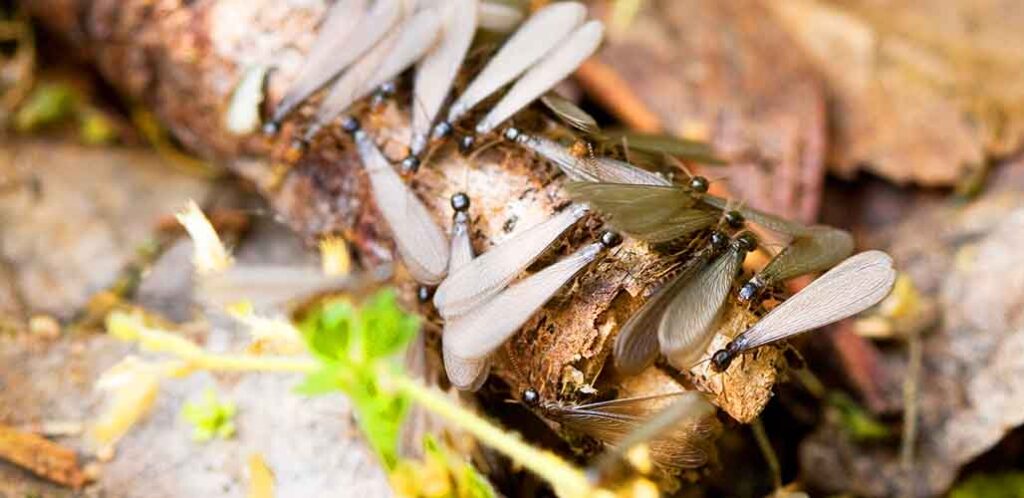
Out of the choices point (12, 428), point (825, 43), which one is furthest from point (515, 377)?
point (825, 43)

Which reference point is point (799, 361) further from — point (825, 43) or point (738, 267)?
point (825, 43)

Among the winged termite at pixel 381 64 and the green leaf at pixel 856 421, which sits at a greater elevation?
the winged termite at pixel 381 64

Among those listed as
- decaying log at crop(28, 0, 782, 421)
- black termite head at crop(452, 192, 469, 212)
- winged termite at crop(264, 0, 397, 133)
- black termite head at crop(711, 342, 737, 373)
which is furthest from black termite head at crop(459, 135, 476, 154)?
black termite head at crop(711, 342, 737, 373)

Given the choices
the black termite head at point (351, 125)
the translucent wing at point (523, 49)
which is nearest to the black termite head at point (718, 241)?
the translucent wing at point (523, 49)

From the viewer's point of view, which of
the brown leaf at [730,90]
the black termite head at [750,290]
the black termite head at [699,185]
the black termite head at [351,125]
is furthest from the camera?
the brown leaf at [730,90]

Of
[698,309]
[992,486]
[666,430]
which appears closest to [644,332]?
[698,309]

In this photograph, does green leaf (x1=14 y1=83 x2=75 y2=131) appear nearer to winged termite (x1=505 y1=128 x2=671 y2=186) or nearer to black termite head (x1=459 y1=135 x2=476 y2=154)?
black termite head (x1=459 y1=135 x2=476 y2=154)

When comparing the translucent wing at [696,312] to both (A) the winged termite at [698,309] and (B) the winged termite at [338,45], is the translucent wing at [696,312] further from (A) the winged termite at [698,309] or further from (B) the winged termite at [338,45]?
(B) the winged termite at [338,45]
